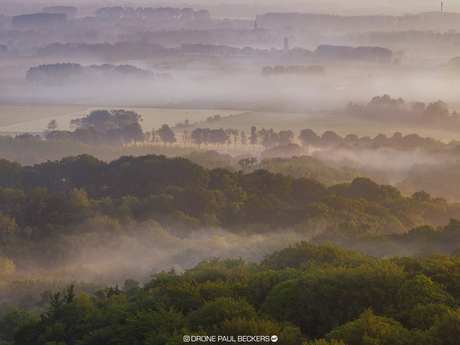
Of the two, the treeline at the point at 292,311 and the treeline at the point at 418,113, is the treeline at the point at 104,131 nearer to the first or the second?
the treeline at the point at 418,113

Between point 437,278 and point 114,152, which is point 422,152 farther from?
point 437,278

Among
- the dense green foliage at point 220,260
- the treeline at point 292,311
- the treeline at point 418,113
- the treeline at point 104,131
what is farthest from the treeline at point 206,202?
the treeline at point 418,113

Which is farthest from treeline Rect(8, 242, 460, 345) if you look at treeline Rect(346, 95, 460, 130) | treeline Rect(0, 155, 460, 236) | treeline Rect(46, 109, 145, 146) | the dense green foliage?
treeline Rect(346, 95, 460, 130)

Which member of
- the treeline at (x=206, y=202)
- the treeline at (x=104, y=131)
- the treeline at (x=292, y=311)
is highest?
the treeline at (x=104, y=131)

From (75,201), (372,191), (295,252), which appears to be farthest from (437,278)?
(75,201)

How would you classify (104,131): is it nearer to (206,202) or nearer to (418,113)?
(418,113)

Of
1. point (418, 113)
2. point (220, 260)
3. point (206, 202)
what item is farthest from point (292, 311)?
point (418, 113)
